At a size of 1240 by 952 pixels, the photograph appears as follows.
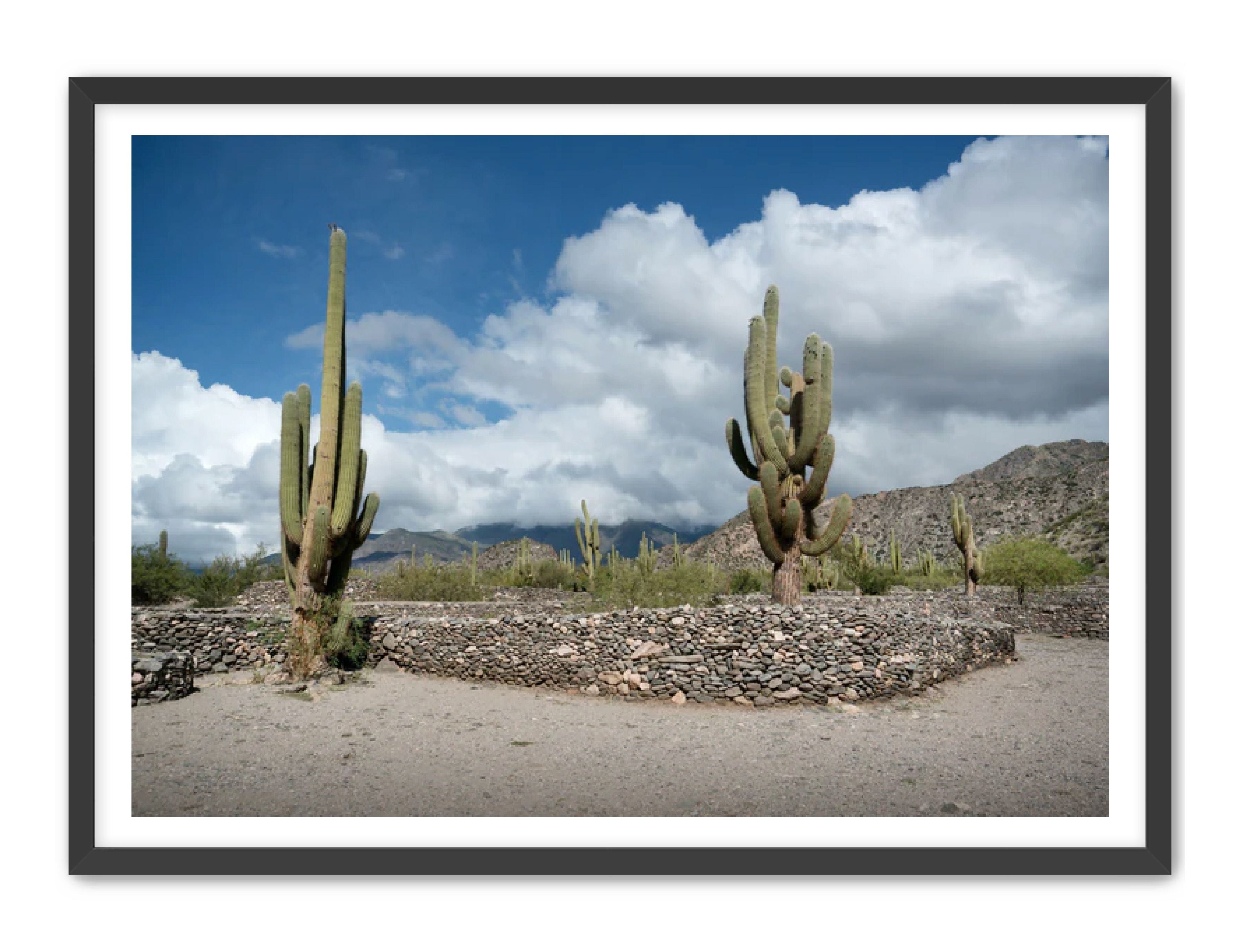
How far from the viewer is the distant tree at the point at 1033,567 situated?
565 inches

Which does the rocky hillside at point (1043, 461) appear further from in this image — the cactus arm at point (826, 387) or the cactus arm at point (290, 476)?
the cactus arm at point (290, 476)

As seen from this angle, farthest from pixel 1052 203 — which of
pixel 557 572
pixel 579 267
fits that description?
pixel 557 572

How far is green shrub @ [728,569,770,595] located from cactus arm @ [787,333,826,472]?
9.79 metres

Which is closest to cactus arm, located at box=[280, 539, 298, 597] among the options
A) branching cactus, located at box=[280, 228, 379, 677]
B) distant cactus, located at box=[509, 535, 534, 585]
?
branching cactus, located at box=[280, 228, 379, 677]

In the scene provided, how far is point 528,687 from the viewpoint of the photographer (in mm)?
7844

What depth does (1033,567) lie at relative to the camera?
47.3ft

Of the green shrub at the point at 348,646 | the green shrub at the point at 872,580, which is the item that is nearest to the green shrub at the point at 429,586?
the green shrub at the point at 348,646

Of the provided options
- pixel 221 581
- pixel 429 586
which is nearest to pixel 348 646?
pixel 221 581

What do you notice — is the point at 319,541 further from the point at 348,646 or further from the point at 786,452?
the point at 786,452

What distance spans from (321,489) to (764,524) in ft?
20.2
